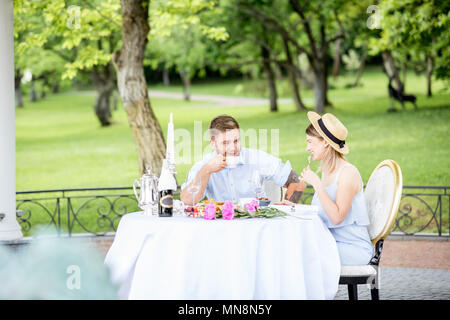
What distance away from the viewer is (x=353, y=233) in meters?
3.96

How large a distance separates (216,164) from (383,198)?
115cm

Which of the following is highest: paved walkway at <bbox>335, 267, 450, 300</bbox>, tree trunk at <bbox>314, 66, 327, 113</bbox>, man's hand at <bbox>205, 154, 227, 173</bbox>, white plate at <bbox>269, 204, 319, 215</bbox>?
tree trunk at <bbox>314, 66, 327, 113</bbox>

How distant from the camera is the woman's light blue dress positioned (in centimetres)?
394

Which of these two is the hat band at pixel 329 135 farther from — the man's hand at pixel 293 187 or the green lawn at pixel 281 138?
the green lawn at pixel 281 138

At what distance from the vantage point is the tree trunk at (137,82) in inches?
339

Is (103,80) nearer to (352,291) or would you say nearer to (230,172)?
(230,172)

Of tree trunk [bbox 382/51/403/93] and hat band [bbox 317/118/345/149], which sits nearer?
hat band [bbox 317/118/345/149]

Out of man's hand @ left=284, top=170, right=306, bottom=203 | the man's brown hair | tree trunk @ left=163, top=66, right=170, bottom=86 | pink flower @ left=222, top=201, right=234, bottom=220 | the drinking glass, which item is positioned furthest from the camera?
tree trunk @ left=163, top=66, right=170, bottom=86

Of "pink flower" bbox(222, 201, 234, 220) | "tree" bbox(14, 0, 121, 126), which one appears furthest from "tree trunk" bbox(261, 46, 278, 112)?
"pink flower" bbox(222, 201, 234, 220)

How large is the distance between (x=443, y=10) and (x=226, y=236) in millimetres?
9161

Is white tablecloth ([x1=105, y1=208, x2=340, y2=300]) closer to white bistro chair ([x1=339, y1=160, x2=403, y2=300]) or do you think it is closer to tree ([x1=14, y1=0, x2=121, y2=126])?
white bistro chair ([x1=339, y1=160, x2=403, y2=300])

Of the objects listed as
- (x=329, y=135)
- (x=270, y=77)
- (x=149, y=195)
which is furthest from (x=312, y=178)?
(x=270, y=77)

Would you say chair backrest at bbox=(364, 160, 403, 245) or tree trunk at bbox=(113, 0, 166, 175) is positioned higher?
tree trunk at bbox=(113, 0, 166, 175)

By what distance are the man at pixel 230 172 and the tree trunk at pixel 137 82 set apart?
4.53 meters
